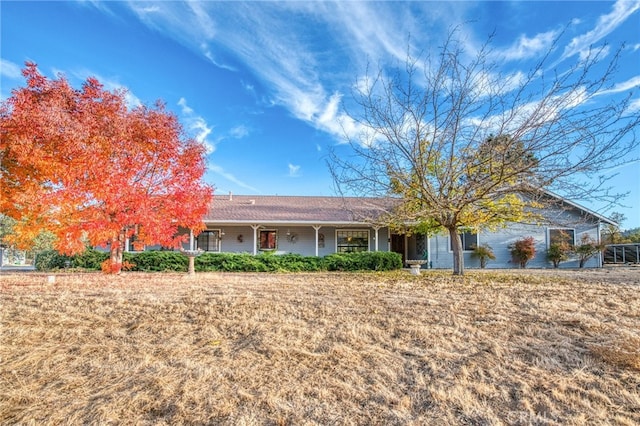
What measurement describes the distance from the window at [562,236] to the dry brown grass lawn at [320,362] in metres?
13.1

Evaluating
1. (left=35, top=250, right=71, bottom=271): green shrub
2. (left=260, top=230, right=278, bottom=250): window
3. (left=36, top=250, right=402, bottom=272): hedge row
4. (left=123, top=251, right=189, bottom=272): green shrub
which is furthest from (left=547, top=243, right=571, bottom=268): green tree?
(left=35, top=250, right=71, bottom=271): green shrub

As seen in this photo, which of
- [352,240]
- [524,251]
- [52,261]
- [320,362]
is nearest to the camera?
[320,362]

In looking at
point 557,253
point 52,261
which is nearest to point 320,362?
point 52,261

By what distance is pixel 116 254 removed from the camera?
1137cm

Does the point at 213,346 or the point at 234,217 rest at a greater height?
the point at 234,217

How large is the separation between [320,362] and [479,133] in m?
7.38

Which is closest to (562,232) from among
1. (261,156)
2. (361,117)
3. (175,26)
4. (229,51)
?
(361,117)

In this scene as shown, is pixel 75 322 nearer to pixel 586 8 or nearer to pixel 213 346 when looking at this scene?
pixel 213 346

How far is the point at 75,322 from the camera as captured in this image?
15.2 ft

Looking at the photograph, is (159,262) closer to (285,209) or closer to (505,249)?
(285,209)

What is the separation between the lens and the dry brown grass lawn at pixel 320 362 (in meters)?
2.55

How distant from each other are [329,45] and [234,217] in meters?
8.51

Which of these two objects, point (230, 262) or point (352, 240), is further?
point (352, 240)

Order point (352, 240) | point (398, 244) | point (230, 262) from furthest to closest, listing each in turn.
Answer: point (398, 244) → point (352, 240) → point (230, 262)
